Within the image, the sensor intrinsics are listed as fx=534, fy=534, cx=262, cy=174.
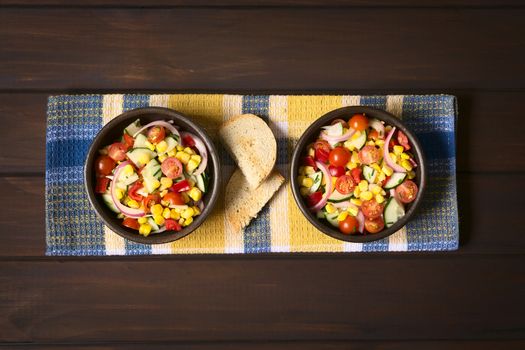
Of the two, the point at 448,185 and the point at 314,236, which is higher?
the point at 448,185

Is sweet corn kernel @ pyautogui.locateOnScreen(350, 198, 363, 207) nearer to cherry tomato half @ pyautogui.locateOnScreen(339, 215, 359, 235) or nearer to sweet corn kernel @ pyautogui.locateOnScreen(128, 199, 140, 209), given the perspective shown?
cherry tomato half @ pyautogui.locateOnScreen(339, 215, 359, 235)

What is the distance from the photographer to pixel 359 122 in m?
1.85

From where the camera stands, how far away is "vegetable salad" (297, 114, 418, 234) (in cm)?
184

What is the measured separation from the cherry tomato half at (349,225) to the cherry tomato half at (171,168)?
59 centimetres

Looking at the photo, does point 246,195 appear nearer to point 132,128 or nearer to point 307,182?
point 307,182

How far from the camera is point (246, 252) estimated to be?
79.7 inches
